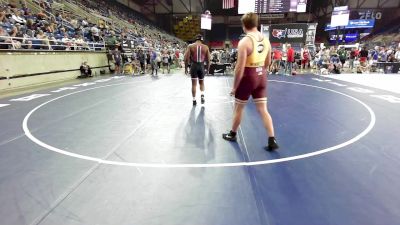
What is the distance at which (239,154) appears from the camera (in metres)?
3.61

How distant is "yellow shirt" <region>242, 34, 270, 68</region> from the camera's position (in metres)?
3.39

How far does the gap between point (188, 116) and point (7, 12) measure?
12.1 m

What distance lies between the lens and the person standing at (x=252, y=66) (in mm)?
3369

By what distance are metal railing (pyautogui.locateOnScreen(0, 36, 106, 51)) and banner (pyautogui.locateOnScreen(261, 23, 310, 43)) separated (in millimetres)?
12244

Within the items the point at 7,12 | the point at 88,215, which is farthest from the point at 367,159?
the point at 7,12

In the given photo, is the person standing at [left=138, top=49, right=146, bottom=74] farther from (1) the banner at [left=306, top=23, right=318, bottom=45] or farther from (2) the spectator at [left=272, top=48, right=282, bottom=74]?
(1) the banner at [left=306, top=23, right=318, bottom=45]

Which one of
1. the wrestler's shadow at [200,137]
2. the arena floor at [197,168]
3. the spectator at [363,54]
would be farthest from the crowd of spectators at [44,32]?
the spectator at [363,54]

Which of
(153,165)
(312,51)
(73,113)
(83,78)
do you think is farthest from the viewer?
(312,51)

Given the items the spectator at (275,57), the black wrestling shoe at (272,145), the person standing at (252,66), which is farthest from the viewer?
the spectator at (275,57)

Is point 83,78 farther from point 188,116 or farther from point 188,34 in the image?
point 188,34

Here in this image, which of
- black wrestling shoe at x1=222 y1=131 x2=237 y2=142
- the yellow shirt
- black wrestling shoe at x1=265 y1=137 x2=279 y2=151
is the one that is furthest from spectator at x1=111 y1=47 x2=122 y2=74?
black wrestling shoe at x1=265 y1=137 x2=279 y2=151

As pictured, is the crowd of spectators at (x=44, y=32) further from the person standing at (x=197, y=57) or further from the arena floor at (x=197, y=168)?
the person standing at (x=197, y=57)

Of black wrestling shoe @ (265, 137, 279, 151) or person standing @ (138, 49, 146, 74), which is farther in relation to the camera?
person standing @ (138, 49, 146, 74)

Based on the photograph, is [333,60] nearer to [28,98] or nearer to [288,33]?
[288,33]
